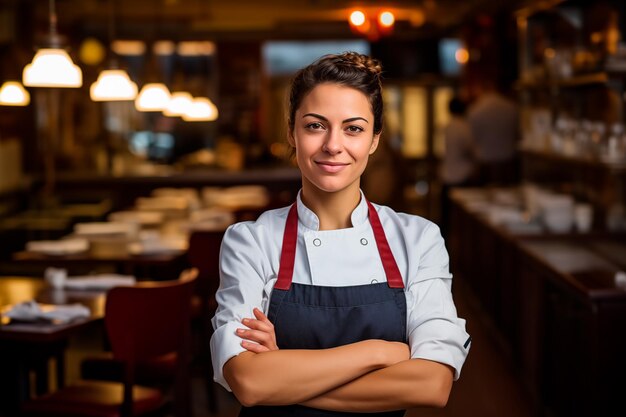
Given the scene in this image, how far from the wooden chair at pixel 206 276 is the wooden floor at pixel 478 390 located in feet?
0.64

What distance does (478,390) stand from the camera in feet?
19.4

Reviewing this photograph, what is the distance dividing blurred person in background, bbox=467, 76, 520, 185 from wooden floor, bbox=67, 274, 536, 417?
9.84 feet

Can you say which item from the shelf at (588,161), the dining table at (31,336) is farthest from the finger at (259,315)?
the shelf at (588,161)

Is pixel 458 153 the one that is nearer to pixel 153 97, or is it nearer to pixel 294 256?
pixel 153 97

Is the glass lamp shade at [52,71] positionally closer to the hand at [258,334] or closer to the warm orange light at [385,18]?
the hand at [258,334]

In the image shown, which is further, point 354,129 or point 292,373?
point 354,129

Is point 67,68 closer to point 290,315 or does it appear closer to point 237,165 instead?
point 290,315

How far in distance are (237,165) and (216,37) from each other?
13.7 feet

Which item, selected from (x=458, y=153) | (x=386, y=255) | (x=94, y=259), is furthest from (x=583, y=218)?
(x=458, y=153)

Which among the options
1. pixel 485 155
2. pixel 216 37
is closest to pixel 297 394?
pixel 485 155

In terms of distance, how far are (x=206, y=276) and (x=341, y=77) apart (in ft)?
11.6

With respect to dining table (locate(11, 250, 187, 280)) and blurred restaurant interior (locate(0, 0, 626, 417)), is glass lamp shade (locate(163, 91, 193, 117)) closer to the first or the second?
blurred restaurant interior (locate(0, 0, 626, 417))

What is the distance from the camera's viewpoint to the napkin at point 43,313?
386 centimetres

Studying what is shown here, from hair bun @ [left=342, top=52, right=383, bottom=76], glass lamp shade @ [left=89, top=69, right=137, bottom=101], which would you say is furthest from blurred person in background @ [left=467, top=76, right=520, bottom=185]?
hair bun @ [left=342, top=52, right=383, bottom=76]
